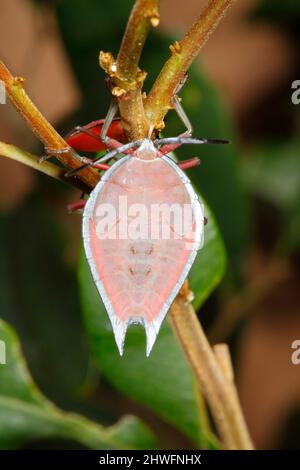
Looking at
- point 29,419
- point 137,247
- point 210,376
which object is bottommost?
point 29,419

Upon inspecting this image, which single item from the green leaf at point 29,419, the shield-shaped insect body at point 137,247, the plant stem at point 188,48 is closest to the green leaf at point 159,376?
the green leaf at point 29,419

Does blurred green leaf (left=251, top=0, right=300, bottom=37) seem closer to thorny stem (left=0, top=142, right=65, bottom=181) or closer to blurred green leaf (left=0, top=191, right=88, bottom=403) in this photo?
blurred green leaf (left=0, top=191, right=88, bottom=403)

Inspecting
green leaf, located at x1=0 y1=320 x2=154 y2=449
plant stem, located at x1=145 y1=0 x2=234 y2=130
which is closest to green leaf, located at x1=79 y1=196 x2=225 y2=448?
green leaf, located at x1=0 y1=320 x2=154 y2=449

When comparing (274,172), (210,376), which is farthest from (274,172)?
(210,376)

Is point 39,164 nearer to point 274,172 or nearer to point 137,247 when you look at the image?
point 137,247

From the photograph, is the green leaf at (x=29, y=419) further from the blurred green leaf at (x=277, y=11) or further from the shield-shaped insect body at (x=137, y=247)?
the blurred green leaf at (x=277, y=11)
